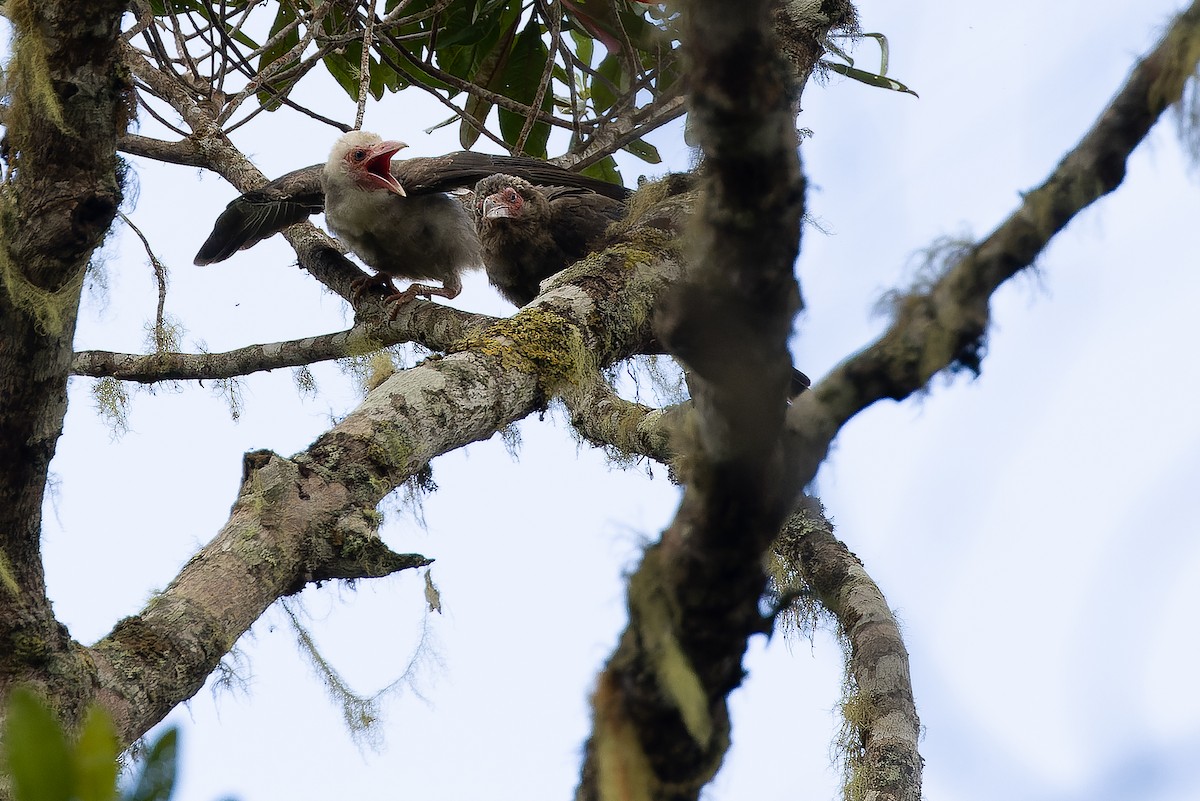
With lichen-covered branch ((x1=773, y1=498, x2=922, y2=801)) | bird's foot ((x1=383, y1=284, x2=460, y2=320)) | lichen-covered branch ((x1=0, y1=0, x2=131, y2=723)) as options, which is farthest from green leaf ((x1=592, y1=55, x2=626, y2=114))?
lichen-covered branch ((x1=0, y1=0, x2=131, y2=723))

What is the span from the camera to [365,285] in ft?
13.9

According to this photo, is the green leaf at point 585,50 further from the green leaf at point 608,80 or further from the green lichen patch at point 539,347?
the green lichen patch at point 539,347

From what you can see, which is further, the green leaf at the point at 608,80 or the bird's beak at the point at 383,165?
the green leaf at the point at 608,80

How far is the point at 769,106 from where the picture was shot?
1.02 metres

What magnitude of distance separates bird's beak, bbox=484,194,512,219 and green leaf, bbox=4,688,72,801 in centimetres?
419

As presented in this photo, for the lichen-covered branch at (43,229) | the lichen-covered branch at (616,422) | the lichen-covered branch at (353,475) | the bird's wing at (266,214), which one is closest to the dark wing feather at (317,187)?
the bird's wing at (266,214)

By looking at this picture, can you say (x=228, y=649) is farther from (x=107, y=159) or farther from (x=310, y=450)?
(x=107, y=159)

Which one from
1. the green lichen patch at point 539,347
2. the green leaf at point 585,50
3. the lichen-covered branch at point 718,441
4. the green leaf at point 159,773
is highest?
the green leaf at point 585,50

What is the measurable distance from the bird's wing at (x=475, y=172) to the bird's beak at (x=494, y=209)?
11 cm

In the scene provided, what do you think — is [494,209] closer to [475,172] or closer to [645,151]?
[475,172]

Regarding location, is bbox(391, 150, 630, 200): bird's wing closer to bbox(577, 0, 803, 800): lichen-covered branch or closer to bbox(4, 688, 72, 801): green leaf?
bbox(577, 0, 803, 800): lichen-covered branch

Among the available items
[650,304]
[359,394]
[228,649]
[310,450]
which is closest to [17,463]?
[228,649]

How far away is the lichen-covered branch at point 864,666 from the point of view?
239 centimetres

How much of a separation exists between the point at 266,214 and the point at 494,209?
103 centimetres
